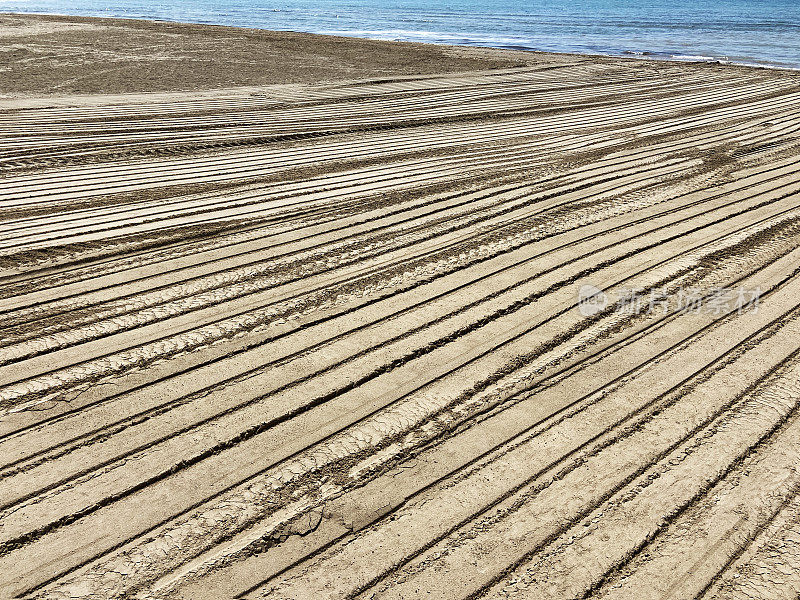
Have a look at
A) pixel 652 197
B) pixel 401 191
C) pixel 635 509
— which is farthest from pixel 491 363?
pixel 652 197

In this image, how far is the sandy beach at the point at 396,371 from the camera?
2.71m

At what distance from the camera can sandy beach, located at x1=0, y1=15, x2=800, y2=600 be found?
8.88ft

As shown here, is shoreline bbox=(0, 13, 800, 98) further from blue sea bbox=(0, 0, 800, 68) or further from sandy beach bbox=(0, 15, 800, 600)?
sandy beach bbox=(0, 15, 800, 600)

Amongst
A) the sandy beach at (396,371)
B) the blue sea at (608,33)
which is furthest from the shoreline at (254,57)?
the sandy beach at (396,371)

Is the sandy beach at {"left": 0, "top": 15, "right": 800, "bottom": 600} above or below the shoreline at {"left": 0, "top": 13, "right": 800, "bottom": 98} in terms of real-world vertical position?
below

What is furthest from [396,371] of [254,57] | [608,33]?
[608,33]

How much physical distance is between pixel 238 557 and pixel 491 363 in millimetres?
1862

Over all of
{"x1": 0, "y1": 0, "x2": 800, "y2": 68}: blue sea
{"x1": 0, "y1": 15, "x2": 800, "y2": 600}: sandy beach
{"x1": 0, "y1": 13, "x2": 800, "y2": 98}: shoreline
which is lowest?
{"x1": 0, "y1": 15, "x2": 800, "y2": 600}: sandy beach

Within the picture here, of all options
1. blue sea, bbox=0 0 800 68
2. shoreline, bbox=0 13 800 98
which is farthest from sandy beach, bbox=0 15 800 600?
blue sea, bbox=0 0 800 68

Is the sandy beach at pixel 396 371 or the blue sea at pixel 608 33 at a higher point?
the blue sea at pixel 608 33

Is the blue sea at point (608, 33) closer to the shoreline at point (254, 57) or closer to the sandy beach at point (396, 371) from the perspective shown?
the shoreline at point (254, 57)

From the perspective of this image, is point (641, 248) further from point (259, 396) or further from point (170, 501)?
point (170, 501)

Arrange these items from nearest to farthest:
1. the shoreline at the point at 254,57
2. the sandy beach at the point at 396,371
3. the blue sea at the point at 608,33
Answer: the sandy beach at the point at 396,371 → the shoreline at the point at 254,57 → the blue sea at the point at 608,33

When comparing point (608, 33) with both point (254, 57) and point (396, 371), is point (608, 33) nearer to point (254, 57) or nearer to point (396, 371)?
point (254, 57)
